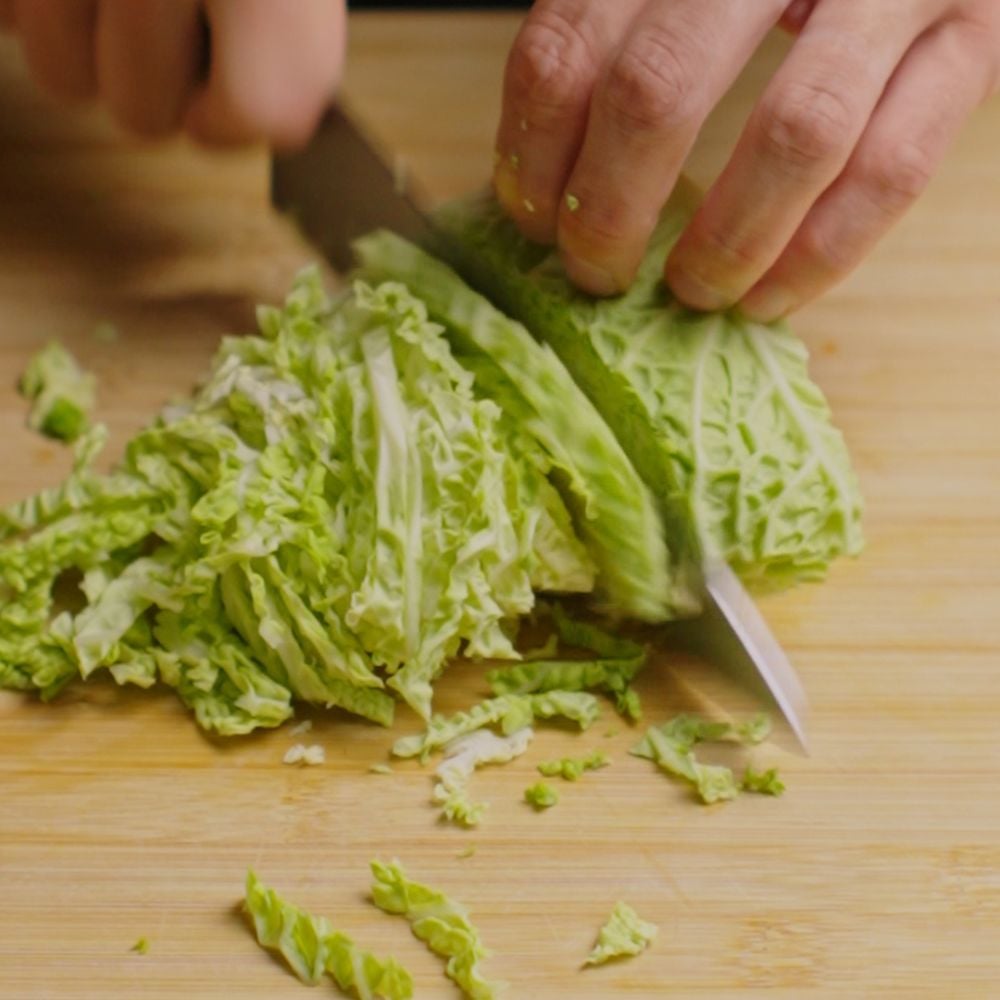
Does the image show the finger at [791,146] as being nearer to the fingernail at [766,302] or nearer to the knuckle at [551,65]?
the fingernail at [766,302]

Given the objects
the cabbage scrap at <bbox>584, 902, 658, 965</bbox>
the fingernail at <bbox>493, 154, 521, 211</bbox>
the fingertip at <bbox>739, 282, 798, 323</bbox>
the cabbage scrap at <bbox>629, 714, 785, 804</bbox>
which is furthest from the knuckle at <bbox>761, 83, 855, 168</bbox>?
the cabbage scrap at <bbox>584, 902, 658, 965</bbox>

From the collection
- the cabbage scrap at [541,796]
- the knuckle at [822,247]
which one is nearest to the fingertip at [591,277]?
the knuckle at [822,247]

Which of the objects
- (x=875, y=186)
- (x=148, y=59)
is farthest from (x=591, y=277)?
(x=148, y=59)

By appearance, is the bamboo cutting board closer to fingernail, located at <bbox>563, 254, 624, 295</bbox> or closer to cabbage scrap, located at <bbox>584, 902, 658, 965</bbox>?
cabbage scrap, located at <bbox>584, 902, 658, 965</bbox>

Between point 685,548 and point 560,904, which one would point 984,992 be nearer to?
point 560,904

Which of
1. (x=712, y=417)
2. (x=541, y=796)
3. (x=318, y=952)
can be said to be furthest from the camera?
(x=712, y=417)

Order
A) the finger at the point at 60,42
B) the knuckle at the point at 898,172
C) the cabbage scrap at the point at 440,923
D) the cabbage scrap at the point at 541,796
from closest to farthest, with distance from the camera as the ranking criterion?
1. the cabbage scrap at the point at 440,923
2. the cabbage scrap at the point at 541,796
3. the knuckle at the point at 898,172
4. the finger at the point at 60,42

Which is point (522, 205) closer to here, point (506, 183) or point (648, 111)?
point (506, 183)

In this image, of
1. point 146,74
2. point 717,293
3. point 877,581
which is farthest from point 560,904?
point 146,74
